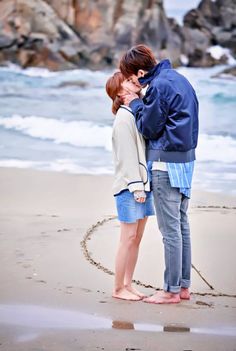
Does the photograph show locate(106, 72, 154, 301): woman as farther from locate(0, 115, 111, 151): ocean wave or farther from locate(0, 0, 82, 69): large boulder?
locate(0, 0, 82, 69): large boulder

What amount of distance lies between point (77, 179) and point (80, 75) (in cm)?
2733

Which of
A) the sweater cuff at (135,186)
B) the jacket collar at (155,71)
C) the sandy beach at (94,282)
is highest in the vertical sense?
the jacket collar at (155,71)

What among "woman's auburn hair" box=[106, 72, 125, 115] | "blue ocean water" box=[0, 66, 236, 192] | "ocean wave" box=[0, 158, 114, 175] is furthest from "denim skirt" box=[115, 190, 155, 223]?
"ocean wave" box=[0, 158, 114, 175]

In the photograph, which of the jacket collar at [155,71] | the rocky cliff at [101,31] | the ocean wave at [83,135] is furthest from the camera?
the rocky cliff at [101,31]

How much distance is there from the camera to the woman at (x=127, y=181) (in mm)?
4012

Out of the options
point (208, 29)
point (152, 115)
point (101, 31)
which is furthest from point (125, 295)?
point (208, 29)

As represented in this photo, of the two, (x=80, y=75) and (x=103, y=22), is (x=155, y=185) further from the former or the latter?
(x=103, y=22)

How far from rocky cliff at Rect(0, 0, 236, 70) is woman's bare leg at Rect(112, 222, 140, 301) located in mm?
35813

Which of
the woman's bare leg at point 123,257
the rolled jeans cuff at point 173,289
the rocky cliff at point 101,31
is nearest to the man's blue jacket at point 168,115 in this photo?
the woman's bare leg at point 123,257

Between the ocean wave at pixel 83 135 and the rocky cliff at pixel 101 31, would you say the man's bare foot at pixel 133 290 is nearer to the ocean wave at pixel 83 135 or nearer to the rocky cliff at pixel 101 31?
the ocean wave at pixel 83 135

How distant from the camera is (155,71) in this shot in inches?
156

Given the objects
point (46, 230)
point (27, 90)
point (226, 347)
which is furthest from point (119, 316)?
point (27, 90)

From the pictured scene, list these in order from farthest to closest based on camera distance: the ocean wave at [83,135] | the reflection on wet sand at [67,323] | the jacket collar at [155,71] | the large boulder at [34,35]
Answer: the large boulder at [34,35]
the ocean wave at [83,135]
the jacket collar at [155,71]
the reflection on wet sand at [67,323]

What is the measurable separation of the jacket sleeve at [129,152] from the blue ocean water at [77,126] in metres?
4.70
